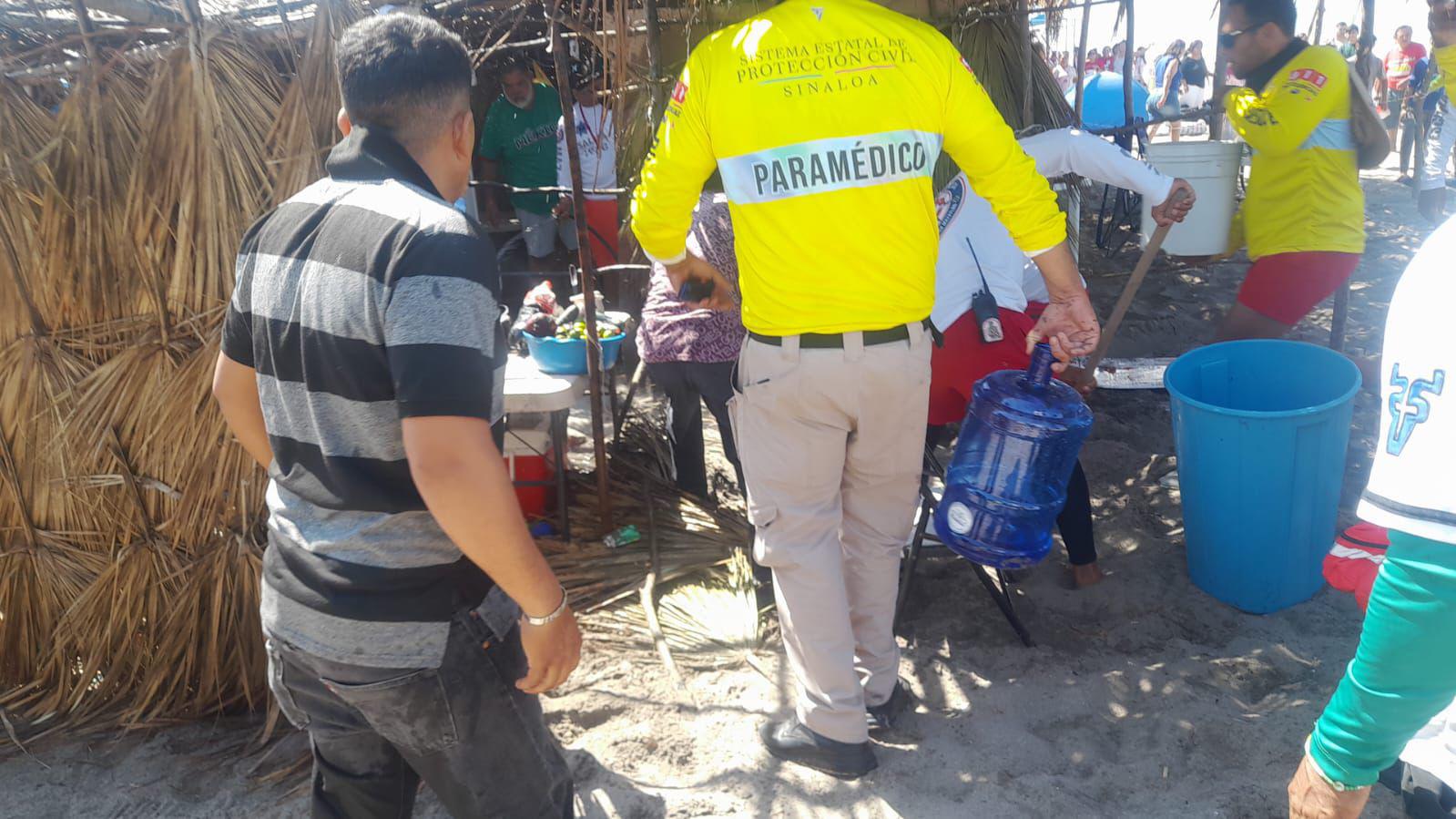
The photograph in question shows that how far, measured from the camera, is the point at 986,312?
3422 millimetres

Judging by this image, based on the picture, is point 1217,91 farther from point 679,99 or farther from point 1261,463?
point 679,99

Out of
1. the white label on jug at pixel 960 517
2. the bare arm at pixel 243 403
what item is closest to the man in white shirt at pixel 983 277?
the white label on jug at pixel 960 517

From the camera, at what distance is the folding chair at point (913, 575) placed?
3521 mm

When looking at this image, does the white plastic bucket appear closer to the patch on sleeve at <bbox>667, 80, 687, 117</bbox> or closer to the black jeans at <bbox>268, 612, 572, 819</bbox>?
the patch on sleeve at <bbox>667, 80, 687, 117</bbox>

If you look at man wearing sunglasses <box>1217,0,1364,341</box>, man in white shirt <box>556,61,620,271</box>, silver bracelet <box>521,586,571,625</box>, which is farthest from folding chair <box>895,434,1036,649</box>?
man in white shirt <box>556,61,620,271</box>

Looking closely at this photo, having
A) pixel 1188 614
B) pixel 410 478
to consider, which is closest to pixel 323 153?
pixel 410 478

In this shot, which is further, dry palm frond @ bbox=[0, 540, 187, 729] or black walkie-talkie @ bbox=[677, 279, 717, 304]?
dry palm frond @ bbox=[0, 540, 187, 729]

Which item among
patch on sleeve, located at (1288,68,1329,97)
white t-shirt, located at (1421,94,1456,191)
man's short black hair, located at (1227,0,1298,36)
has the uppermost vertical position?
man's short black hair, located at (1227,0,1298,36)

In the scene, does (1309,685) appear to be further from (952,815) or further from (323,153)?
(323,153)

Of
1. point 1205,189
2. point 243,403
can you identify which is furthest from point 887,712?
point 1205,189

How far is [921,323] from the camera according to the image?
109 inches

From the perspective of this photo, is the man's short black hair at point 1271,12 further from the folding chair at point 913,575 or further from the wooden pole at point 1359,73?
the folding chair at point 913,575

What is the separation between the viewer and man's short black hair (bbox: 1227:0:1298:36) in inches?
166

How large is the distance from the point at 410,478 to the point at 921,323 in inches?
58.5
